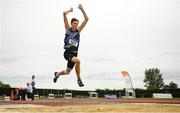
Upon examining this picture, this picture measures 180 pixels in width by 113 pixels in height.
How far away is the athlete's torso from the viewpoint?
33.3ft

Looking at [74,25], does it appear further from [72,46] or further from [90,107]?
[90,107]

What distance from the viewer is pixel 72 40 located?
10172 mm

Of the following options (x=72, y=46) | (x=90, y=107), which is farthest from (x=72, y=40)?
(x=90, y=107)

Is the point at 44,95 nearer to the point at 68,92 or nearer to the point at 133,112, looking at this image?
the point at 68,92

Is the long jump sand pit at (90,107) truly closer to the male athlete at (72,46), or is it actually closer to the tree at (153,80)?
the male athlete at (72,46)

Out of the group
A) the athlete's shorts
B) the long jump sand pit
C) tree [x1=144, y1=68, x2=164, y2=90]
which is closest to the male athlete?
the athlete's shorts

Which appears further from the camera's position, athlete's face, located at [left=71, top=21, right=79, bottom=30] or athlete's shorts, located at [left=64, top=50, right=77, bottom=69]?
athlete's face, located at [left=71, top=21, right=79, bottom=30]

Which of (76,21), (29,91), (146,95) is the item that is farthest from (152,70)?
(76,21)

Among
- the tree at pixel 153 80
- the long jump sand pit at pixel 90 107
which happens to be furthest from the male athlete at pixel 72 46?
the tree at pixel 153 80

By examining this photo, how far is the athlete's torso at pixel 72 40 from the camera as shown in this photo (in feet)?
33.3

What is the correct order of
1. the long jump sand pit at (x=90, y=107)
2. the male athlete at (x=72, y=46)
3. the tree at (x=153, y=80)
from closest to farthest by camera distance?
the long jump sand pit at (x=90, y=107) → the male athlete at (x=72, y=46) → the tree at (x=153, y=80)

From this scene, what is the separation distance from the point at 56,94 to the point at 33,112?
2756 cm

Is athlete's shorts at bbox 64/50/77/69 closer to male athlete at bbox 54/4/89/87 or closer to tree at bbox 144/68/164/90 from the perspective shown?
male athlete at bbox 54/4/89/87

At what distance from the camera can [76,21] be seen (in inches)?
406
